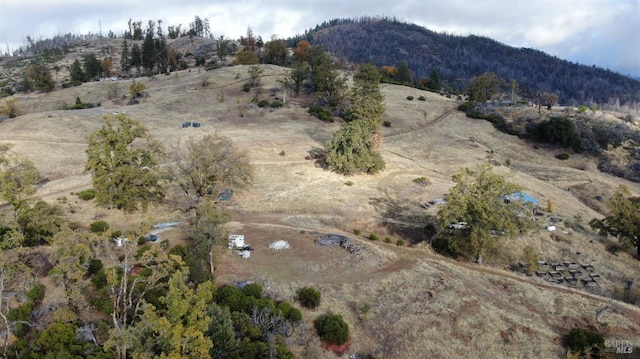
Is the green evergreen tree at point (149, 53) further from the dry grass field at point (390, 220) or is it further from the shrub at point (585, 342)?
the shrub at point (585, 342)

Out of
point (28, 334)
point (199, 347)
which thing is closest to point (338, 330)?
→ point (199, 347)

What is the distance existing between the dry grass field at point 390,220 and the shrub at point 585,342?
1.00 m

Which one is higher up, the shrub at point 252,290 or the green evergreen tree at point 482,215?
the green evergreen tree at point 482,215

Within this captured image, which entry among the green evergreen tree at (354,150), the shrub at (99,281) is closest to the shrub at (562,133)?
the green evergreen tree at (354,150)

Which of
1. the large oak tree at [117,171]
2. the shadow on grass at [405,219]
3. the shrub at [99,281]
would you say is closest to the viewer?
the shrub at [99,281]

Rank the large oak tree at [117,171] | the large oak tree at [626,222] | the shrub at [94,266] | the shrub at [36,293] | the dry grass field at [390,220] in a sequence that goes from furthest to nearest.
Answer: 1. the large oak tree at [626,222]
2. the large oak tree at [117,171]
3. the shrub at [94,266]
4. the dry grass field at [390,220]
5. the shrub at [36,293]

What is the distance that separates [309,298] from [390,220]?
22.4 meters

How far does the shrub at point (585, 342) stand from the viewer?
26.1 meters

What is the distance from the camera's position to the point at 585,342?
26578mm

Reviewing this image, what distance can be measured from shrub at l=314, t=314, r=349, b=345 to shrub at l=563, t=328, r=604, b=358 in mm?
14866

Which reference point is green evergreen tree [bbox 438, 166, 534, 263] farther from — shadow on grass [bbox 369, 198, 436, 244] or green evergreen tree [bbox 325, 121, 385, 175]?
green evergreen tree [bbox 325, 121, 385, 175]

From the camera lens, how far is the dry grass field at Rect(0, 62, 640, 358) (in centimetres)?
2869

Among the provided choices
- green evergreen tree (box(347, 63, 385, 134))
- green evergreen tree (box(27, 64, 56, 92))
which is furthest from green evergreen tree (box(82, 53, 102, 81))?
green evergreen tree (box(347, 63, 385, 134))

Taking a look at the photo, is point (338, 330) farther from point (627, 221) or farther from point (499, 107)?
point (499, 107)
